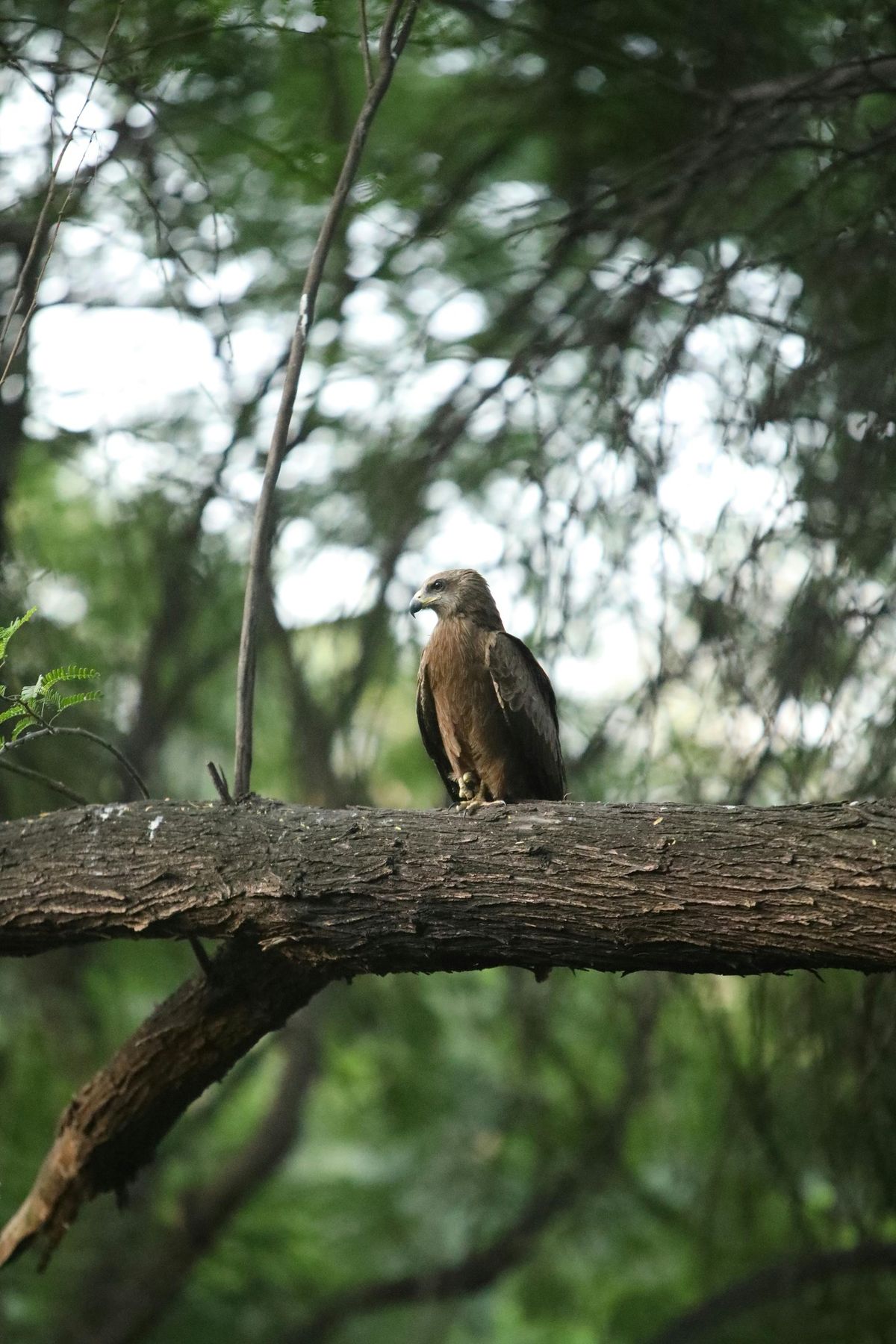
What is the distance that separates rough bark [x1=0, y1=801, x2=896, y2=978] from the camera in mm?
2844

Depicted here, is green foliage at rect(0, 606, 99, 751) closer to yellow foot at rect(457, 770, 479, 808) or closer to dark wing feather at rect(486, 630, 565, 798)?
dark wing feather at rect(486, 630, 565, 798)

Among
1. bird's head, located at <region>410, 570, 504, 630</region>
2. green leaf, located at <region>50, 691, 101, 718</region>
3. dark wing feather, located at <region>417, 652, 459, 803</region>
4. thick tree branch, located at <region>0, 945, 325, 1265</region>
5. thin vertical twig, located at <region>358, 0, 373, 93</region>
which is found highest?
thin vertical twig, located at <region>358, 0, 373, 93</region>

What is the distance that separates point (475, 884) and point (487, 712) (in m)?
1.67

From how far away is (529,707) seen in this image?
15.5 ft

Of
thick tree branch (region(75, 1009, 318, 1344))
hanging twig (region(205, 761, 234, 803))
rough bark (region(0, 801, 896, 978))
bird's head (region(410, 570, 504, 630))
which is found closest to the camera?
rough bark (region(0, 801, 896, 978))

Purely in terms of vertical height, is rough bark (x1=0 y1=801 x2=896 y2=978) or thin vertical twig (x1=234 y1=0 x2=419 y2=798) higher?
thin vertical twig (x1=234 y1=0 x2=419 y2=798)

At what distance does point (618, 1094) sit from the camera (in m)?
7.95

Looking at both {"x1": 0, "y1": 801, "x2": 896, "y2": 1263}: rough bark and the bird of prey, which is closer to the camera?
{"x1": 0, "y1": 801, "x2": 896, "y2": 1263}: rough bark

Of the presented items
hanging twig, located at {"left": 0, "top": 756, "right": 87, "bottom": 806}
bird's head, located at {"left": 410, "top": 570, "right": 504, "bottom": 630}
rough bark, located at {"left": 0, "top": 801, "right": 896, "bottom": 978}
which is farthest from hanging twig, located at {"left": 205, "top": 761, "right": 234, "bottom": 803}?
bird's head, located at {"left": 410, "top": 570, "right": 504, "bottom": 630}

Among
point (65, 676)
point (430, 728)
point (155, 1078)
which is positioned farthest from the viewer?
point (430, 728)

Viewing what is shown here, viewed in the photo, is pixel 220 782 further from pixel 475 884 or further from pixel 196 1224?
pixel 196 1224

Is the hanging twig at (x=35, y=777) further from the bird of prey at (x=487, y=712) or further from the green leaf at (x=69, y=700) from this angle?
the bird of prey at (x=487, y=712)

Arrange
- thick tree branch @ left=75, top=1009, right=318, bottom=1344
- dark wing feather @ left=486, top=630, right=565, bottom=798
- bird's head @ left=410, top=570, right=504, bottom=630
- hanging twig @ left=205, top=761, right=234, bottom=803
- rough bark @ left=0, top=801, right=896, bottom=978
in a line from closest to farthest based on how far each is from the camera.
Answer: rough bark @ left=0, top=801, right=896, bottom=978, hanging twig @ left=205, top=761, right=234, bottom=803, dark wing feather @ left=486, top=630, right=565, bottom=798, bird's head @ left=410, top=570, right=504, bottom=630, thick tree branch @ left=75, top=1009, right=318, bottom=1344

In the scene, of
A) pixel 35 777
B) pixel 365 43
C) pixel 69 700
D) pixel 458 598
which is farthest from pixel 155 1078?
pixel 365 43
